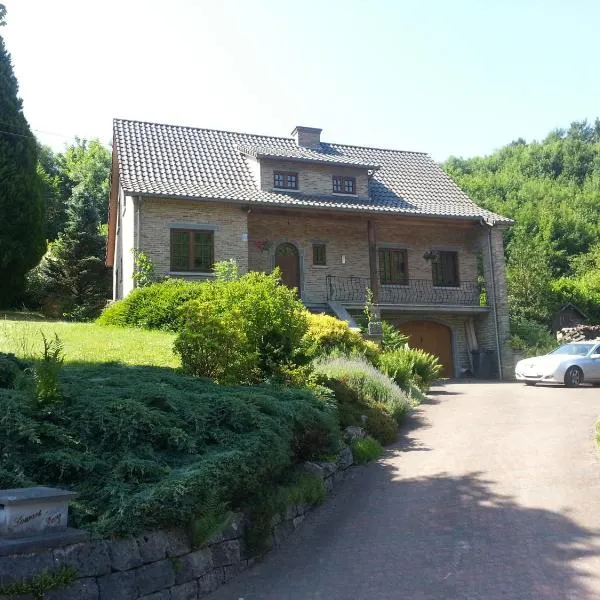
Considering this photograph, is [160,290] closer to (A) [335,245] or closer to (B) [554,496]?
(A) [335,245]

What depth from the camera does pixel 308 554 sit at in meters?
5.93

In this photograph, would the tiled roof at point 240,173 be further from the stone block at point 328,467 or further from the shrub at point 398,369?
the stone block at point 328,467

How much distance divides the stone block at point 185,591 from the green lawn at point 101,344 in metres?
5.84

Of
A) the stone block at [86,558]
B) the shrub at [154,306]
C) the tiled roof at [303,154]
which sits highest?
the tiled roof at [303,154]

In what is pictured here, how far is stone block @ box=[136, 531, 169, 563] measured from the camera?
185 inches

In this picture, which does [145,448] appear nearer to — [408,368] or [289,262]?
[408,368]

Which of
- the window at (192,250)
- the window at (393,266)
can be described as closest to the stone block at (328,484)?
the window at (192,250)

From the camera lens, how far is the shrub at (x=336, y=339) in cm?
1365

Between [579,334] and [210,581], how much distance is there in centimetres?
2442

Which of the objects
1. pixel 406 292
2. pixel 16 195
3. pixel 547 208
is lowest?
pixel 406 292

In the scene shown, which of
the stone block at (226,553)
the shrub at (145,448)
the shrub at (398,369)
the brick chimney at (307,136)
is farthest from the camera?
the brick chimney at (307,136)

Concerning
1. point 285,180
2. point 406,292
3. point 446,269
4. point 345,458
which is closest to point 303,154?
point 285,180

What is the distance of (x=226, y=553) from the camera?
546 centimetres

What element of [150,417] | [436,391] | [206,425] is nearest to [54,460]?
[150,417]
